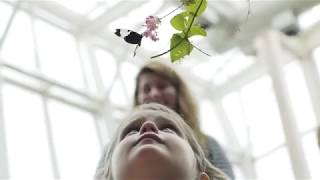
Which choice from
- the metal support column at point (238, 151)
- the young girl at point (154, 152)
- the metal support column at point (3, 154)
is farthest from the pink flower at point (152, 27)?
the metal support column at point (238, 151)

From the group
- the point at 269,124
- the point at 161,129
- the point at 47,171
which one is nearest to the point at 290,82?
the point at 269,124

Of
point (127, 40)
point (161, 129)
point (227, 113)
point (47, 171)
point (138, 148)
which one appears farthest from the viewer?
point (227, 113)

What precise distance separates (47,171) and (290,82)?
407 cm

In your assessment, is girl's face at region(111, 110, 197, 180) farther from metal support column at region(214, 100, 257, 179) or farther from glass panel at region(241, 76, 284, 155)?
metal support column at region(214, 100, 257, 179)

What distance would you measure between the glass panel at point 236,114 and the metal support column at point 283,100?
1924 millimetres

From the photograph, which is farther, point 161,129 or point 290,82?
point 290,82

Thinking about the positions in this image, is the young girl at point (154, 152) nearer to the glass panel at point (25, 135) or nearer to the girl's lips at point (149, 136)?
the girl's lips at point (149, 136)

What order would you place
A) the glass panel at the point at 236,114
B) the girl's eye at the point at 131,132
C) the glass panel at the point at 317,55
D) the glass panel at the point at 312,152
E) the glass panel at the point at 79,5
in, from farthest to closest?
the glass panel at the point at 236,114
the glass panel at the point at 317,55
the glass panel at the point at 312,152
the glass panel at the point at 79,5
the girl's eye at the point at 131,132

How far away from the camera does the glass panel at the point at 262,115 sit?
8984 mm

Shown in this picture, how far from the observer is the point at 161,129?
3.56 feet

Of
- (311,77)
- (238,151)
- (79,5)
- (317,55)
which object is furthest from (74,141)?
(311,77)

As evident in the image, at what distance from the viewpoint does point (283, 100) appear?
690 cm

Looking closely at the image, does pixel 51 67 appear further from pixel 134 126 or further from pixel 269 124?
pixel 134 126

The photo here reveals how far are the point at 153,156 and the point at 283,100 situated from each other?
6.09 m
